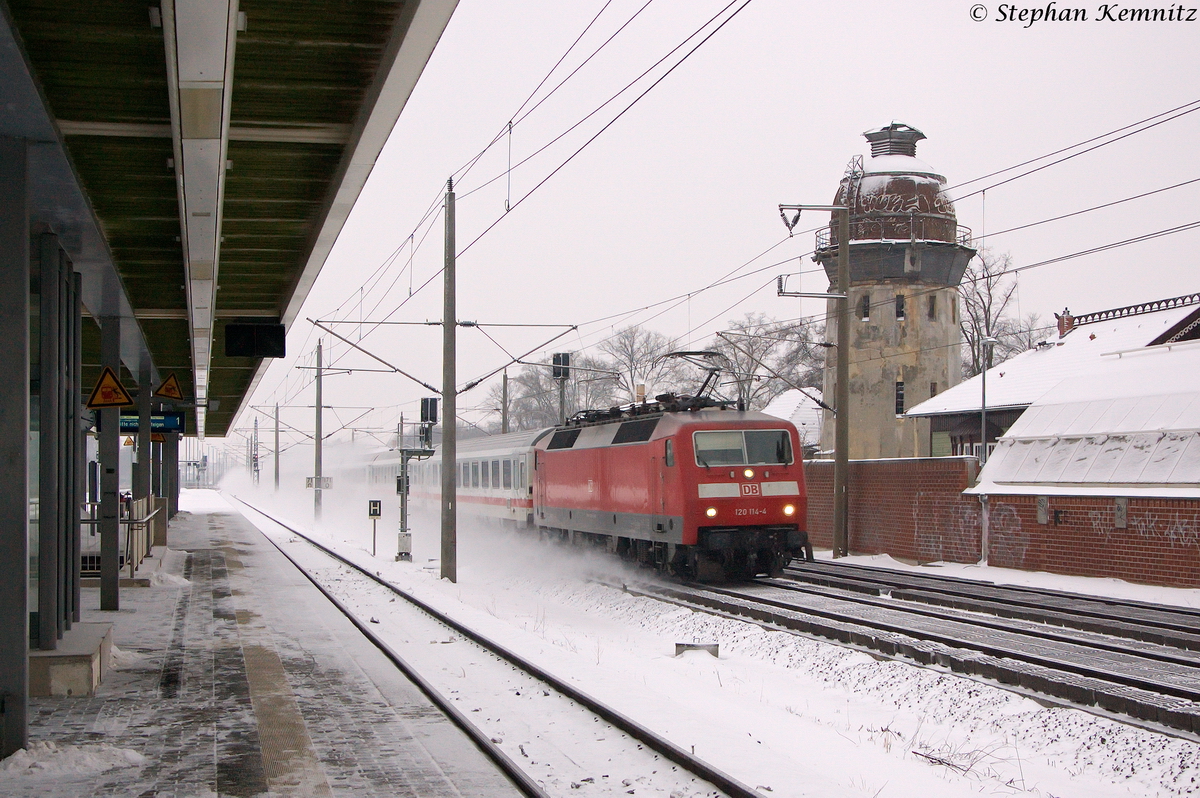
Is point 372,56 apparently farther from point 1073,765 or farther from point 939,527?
point 939,527

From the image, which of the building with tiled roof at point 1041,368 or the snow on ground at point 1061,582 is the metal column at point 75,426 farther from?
the building with tiled roof at point 1041,368

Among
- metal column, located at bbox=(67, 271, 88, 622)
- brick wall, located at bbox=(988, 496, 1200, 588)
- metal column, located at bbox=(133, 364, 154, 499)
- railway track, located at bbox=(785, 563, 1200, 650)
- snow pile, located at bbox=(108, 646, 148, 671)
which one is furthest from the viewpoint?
brick wall, located at bbox=(988, 496, 1200, 588)

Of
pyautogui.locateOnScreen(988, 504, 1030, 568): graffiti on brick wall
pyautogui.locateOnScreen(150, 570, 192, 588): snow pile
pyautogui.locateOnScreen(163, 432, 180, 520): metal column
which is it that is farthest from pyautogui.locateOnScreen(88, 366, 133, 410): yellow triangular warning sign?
pyautogui.locateOnScreen(163, 432, 180, 520): metal column

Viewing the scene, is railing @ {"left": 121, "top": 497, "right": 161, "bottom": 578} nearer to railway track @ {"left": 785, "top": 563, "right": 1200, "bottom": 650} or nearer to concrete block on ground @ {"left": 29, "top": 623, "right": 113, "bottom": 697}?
concrete block on ground @ {"left": 29, "top": 623, "right": 113, "bottom": 697}

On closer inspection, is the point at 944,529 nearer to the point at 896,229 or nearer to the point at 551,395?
the point at 896,229

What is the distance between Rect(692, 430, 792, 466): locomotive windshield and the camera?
57.3 feet

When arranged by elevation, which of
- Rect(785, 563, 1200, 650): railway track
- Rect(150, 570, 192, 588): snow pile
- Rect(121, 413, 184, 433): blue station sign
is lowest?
Rect(785, 563, 1200, 650): railway track

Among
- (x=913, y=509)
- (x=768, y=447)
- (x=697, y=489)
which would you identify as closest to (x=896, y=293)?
(x=913, y=509)

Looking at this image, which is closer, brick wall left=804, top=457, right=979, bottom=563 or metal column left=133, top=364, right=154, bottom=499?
metal column left=133, top=364, right=154, bottom=499

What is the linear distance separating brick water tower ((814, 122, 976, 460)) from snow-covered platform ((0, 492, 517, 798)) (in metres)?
32.1

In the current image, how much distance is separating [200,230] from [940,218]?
1500 inches

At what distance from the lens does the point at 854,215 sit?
42.0m

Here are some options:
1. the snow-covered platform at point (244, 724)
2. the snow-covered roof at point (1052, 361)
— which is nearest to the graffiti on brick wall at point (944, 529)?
the snow-covered roof at point (1052, 361)

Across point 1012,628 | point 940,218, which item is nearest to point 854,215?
point 940,218
